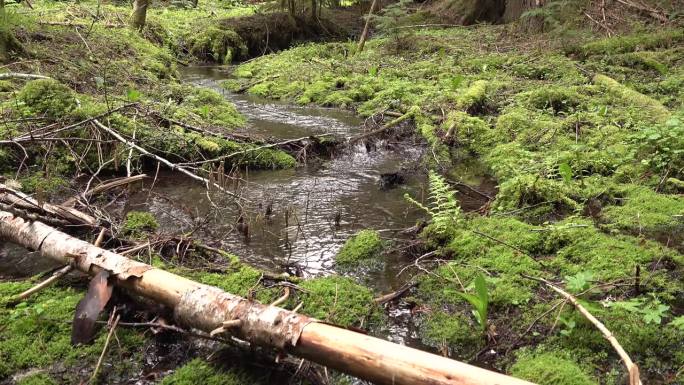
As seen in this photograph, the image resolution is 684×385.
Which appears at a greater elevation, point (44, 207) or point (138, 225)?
point (44, 207)

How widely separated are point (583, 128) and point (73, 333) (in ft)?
22.1

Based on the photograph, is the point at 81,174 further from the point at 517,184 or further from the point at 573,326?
the point at 573,326

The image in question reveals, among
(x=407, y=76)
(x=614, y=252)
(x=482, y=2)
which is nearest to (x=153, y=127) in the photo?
(x=614, y=252)

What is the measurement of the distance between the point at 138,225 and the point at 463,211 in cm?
340

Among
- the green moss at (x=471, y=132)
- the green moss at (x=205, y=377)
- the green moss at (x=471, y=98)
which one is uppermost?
the green moss at (x=471, y=98)

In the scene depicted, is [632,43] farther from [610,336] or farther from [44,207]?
[44,207]

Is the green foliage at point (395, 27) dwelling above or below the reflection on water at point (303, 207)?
above

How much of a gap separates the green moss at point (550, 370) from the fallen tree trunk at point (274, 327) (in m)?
0.74

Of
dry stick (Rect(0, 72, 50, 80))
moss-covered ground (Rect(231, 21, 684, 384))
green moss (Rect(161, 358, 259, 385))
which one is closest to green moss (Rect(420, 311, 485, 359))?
moss-covered ground (Rect(231, 21, 684, 384))

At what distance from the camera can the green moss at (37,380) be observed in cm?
292

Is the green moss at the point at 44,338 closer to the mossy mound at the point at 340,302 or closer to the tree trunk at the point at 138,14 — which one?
the mossy mound at the point at 340,302

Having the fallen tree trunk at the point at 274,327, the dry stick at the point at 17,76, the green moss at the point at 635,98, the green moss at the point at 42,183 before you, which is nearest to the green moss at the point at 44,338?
the fallen tree trunk at the point at 274,327

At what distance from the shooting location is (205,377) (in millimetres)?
3041

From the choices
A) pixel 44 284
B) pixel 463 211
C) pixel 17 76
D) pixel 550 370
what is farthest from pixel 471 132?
pixel 17 76
